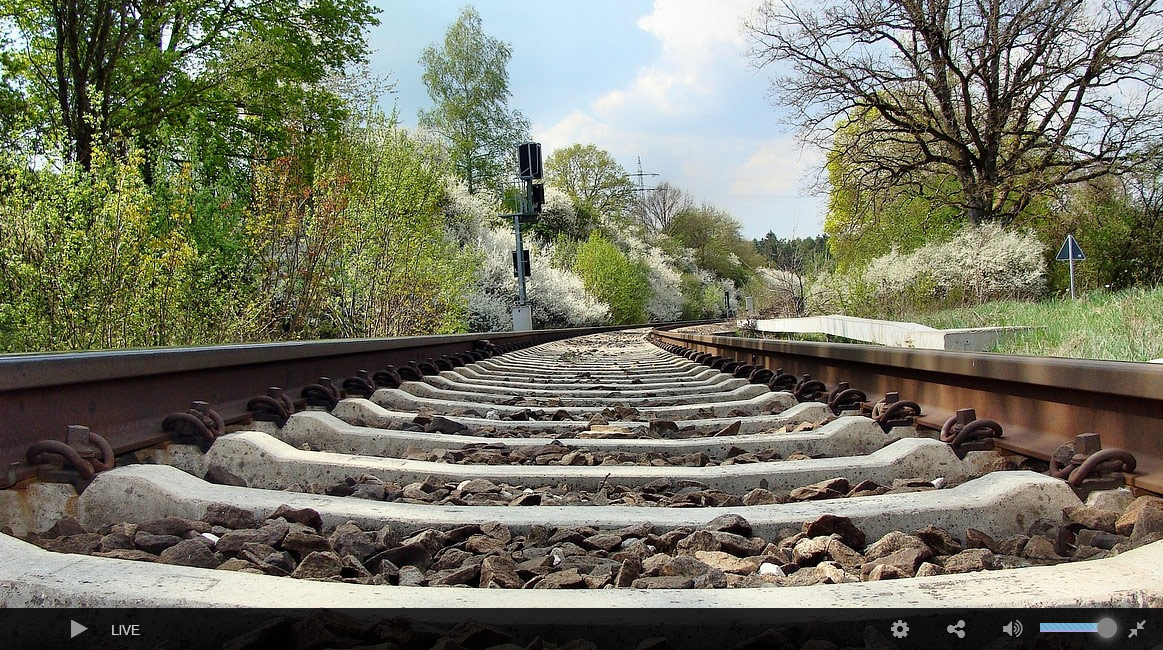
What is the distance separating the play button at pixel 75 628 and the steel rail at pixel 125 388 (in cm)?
83

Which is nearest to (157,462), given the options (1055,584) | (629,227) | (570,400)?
(1055,584)

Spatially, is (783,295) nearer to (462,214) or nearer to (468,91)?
(462,214)

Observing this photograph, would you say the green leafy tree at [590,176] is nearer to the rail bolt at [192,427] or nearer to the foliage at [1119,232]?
the foliage at [1119,232]

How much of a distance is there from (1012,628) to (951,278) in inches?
710

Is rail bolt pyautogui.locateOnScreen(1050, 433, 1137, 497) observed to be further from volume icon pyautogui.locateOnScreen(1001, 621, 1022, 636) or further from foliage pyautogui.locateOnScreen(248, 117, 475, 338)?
foliage pyautogui.locateOnScreen(248, 117, 475, 338)

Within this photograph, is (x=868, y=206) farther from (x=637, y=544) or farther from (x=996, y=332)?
(x=637, y=544)

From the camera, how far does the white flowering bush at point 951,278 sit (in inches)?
645

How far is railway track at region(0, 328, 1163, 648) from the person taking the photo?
1.32m

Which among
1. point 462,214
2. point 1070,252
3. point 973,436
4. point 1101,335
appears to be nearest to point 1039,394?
point 973,436

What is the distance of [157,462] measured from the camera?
2416 mm

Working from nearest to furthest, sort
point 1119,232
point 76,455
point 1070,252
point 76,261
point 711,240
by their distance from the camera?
point 76,455 < point 76,261 < point 1070,252 < point 1119,232 < point 711,240

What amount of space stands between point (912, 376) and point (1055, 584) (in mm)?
2339

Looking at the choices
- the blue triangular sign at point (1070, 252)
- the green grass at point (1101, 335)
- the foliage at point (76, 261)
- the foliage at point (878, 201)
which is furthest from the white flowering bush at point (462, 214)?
the green grass at point (1101, 335)

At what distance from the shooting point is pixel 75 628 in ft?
4.05
